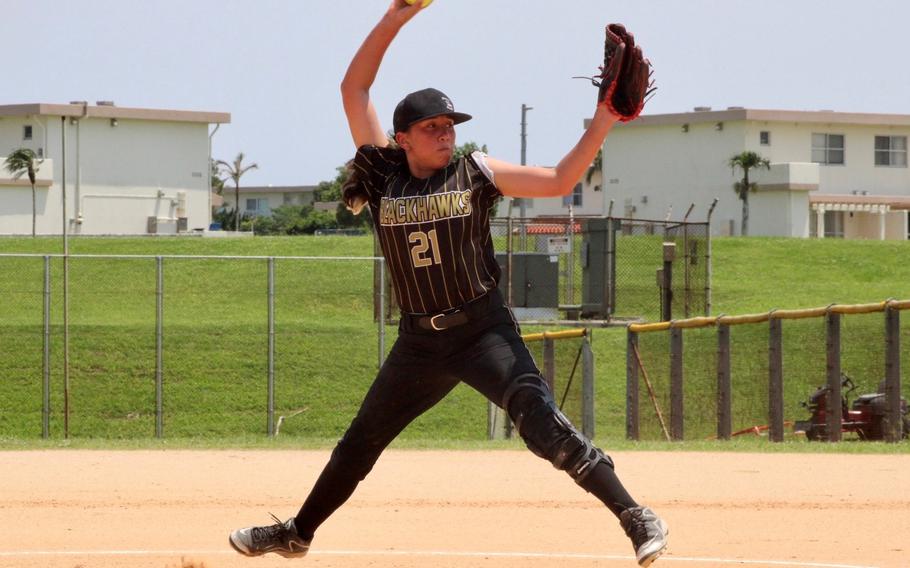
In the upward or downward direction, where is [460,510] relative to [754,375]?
downward

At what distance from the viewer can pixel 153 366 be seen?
85.3ft

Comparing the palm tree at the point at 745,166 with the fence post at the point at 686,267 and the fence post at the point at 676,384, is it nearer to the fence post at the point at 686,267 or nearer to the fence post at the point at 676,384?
the fence post at the point at 686,267

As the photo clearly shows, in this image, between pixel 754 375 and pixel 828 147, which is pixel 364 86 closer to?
pixel 754 375

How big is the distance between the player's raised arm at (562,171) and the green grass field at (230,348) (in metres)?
9.72

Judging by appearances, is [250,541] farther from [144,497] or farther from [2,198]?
[2,198]

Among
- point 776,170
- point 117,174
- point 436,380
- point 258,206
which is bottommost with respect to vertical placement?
point 436,380

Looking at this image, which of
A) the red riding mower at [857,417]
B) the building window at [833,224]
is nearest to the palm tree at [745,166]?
the building window at [833,224]

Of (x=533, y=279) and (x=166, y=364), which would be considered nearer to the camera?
(x=166, y=364)

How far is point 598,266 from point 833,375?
44.8 ft

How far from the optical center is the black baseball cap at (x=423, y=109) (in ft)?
18.6

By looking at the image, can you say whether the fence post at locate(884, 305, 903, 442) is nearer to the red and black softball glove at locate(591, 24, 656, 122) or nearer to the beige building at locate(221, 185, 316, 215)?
the red and black softball glove at locate(591, 24, 656, 122)

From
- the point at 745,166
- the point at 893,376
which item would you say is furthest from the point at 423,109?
the point at 745,166

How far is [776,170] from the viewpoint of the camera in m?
58.3

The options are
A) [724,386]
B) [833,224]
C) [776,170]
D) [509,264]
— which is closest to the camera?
[724,386]
